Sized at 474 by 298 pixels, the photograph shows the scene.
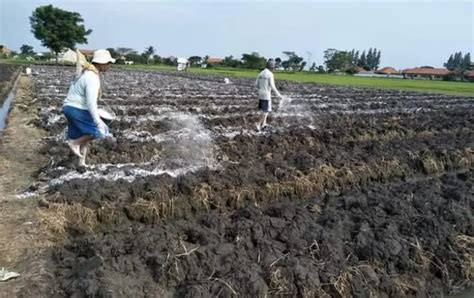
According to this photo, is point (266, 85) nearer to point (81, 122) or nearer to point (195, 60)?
point (81, 122)

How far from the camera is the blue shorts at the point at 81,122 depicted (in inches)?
253

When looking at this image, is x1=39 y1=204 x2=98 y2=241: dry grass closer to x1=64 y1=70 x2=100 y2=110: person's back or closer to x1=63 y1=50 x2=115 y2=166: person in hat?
x1=63 y1=50 x2=115 y2=166: person in hat

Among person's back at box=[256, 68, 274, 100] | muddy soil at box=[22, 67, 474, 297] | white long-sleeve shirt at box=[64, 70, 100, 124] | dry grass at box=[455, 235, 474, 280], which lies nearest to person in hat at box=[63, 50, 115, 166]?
white long-sleeve shirt at box=[64, 70, 100, 124]

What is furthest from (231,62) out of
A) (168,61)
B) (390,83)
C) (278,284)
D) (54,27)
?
(278,284)

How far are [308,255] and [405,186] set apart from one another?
9.87 feet

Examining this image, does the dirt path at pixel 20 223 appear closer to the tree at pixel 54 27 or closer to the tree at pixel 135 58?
the tree at pixel 54 27

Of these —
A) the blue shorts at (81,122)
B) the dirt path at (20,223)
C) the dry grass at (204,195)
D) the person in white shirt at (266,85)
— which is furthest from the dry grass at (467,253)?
the person in white shirt at (266,85)

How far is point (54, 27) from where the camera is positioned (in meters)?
61.3

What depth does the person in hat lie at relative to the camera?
244 inches

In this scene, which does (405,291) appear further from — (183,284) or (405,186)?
(405,186)

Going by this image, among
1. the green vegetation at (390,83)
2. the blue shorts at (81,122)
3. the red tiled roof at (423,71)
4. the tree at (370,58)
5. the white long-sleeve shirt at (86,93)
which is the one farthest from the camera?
the tree at (370,58)

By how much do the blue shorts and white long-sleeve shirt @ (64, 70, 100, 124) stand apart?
0.27ft

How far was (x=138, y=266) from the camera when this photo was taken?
3.99m

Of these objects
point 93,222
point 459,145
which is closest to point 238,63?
point 459,145
